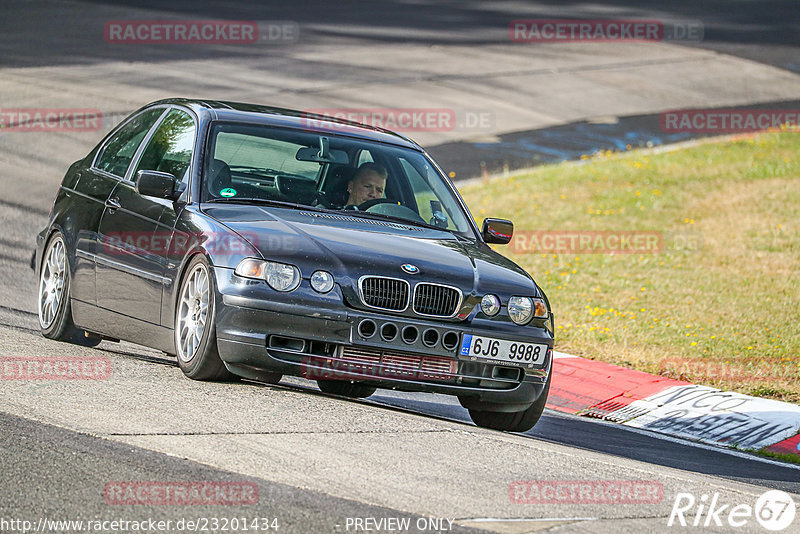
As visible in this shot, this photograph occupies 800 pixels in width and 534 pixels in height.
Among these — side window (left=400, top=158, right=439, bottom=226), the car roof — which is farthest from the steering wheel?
the car roof

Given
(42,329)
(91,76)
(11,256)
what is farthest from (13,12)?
(42,329)

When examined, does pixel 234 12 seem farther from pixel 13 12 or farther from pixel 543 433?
pixel 543 433

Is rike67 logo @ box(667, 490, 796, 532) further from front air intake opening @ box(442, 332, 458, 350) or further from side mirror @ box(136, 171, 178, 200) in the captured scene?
side mirror @ box(136, 171, 178, 200)

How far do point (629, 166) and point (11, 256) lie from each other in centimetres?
1212

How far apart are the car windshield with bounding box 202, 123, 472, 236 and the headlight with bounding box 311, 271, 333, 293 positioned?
1018 millimetres

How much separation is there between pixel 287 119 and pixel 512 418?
2.46m

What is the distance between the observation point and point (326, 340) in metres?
6.80

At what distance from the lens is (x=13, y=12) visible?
31.1 metres

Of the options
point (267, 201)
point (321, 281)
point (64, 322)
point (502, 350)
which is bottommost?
point (64, 322)

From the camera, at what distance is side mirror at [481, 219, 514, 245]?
8430 millimetres

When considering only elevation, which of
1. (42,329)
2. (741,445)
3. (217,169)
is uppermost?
(217,169)

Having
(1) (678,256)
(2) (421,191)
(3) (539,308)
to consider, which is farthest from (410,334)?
(1) (678,256)

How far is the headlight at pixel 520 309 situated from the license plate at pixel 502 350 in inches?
5.5

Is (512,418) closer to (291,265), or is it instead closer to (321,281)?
(321,281)
